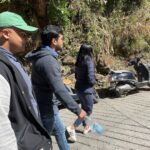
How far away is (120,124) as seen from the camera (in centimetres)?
725

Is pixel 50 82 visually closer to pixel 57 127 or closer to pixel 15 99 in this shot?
pixel 57 127

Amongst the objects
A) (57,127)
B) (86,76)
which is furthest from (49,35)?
(86,76)

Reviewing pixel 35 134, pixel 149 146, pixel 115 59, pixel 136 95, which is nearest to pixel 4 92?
pixel 35 134

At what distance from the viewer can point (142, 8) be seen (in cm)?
1388

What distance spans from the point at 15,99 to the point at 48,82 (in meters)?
1.71

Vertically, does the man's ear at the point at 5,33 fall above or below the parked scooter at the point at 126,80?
above

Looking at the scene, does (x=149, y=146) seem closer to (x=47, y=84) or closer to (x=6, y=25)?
(x=47, y=84)

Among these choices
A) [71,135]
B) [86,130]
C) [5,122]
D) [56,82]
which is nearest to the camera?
[5,122]

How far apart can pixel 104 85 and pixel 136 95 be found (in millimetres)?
1042

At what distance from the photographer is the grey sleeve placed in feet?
13.4

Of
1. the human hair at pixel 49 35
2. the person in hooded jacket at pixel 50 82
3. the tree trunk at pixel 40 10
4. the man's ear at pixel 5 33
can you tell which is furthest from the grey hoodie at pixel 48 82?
the tree trunk at pixel 40 10

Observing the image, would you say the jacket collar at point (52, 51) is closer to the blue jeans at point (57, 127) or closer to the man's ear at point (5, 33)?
the blue jeans at point (57, 127)

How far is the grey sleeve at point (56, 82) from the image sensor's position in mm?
4094

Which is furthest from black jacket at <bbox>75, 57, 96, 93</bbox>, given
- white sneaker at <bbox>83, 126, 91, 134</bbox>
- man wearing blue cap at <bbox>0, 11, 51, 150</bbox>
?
man wearing blue cap at <bbox>0, 11, 51, 150</bbox>
